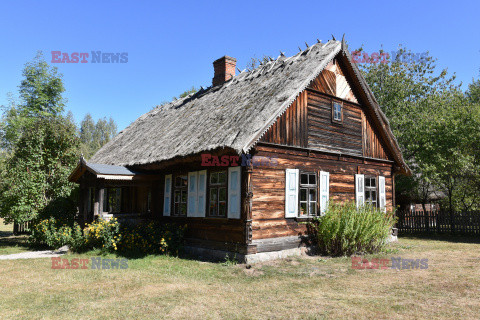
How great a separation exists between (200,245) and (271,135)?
4.07 meters

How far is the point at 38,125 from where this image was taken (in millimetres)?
14000

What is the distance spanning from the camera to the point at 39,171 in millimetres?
13656

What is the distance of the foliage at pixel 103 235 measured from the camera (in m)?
10.7

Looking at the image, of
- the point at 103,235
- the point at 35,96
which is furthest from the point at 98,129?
the point at 103,235

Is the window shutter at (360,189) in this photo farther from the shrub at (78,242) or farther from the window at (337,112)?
the shrub at (78,242)

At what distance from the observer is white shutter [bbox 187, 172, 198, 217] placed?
36.6ft

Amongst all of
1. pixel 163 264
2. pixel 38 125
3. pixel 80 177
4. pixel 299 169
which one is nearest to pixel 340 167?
pixel 299 169

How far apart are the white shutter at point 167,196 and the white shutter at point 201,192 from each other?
178cm

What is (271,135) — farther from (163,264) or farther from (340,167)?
(163,264)

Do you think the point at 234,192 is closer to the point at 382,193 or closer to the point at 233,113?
the point at 233,113

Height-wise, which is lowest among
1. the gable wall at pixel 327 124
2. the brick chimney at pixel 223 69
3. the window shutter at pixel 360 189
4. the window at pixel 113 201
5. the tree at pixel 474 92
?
the window at pixel 113 201

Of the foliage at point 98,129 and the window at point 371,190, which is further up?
the foliage at point 98,129

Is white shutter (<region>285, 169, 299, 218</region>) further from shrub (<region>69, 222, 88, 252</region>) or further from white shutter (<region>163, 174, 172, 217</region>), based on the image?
shrub (<region>69, 222, 88, 252</region>)

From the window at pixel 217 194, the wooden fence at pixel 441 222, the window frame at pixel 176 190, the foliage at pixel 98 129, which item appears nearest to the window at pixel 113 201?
the window frame at pixel 176 190
